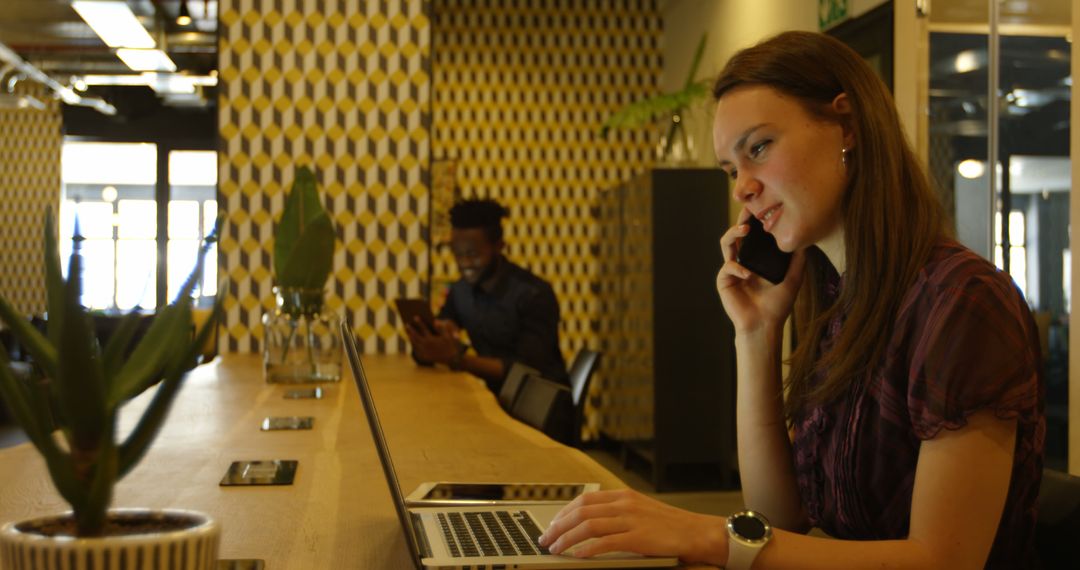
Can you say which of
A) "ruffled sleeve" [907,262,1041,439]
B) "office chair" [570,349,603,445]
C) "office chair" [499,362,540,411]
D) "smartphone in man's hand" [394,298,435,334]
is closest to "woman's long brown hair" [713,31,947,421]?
"ruffled sleeve" [907,262,1041,439]

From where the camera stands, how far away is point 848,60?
1519 mm

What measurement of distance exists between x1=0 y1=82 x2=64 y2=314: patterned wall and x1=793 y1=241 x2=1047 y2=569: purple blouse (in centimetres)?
1233

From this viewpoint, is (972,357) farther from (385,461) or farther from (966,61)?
(966,61)

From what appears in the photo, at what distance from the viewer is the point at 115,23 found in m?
6.98

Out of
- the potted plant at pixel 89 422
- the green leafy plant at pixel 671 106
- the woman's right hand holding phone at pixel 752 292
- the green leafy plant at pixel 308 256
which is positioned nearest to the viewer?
the potted plant at pixel 89 422

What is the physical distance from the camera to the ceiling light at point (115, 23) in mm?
6531

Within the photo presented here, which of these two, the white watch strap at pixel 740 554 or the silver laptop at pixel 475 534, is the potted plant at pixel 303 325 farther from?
the white watch strap at pixel 740 554

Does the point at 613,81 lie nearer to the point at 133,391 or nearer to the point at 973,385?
the point at 973,385

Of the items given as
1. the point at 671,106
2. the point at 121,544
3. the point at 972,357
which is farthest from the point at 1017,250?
the point at 121,544

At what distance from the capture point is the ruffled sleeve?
1.21m

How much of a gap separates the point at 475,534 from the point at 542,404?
1.62 metres

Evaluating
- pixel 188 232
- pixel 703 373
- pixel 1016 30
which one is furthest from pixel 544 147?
pixel 188 232

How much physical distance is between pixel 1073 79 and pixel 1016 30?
0.40m

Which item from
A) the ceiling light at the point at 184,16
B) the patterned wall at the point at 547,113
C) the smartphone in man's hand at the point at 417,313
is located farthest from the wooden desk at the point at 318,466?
the ceiling light at the point at 184,16
